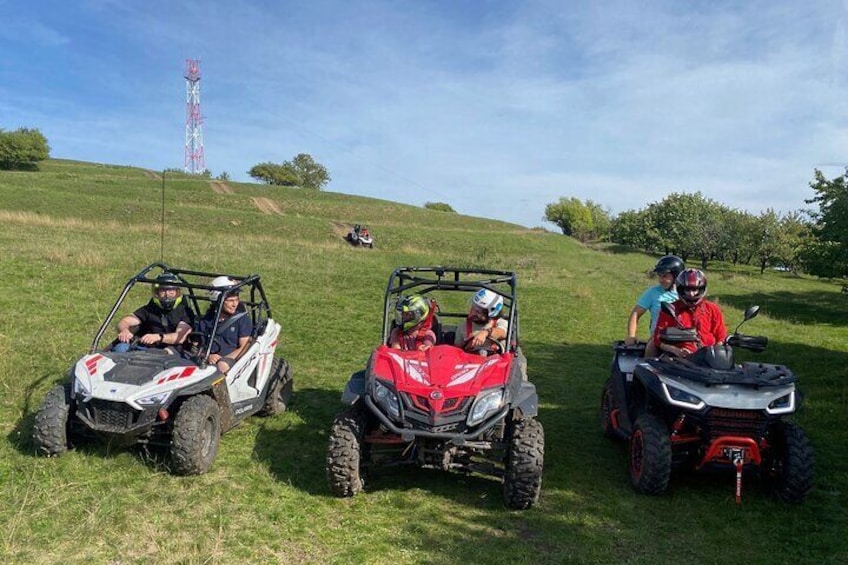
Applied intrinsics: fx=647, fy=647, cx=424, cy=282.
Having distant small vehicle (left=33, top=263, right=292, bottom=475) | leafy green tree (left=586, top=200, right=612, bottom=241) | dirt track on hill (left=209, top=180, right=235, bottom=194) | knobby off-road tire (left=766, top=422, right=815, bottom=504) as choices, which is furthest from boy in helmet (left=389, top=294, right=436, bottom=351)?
leafy green tree (left=586, top=200, right=612, bottom=241)

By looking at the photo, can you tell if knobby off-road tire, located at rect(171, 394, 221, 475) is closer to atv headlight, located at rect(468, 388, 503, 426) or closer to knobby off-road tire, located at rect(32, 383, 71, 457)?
knobby off-road tire, located at rect(32, 383, 71, 457)

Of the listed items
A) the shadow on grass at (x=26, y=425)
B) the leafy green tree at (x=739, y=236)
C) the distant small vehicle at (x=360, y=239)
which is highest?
the leafy green tree at (x=739, y=236)

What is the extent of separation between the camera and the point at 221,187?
6669cm

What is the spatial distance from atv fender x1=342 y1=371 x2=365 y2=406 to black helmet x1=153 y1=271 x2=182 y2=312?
2413 mm

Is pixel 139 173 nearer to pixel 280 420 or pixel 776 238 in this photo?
pixel 776 238

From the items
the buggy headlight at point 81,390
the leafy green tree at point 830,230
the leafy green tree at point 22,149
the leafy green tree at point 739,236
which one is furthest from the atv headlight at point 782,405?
the leafy green tree at point 22,149

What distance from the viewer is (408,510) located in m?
5.14

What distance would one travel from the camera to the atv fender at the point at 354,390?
5.49 m

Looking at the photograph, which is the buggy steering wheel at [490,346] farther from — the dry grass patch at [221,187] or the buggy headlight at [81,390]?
the dry grass patch at [221,187]

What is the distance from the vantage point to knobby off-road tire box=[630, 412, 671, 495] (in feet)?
17.4

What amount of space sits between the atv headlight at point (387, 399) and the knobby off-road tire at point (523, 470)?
3.21 ft

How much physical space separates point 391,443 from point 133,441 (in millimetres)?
2200

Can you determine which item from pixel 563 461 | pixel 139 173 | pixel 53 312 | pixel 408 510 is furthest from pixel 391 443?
pixel 139 173

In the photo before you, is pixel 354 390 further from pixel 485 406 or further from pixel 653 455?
pixel 653 455
